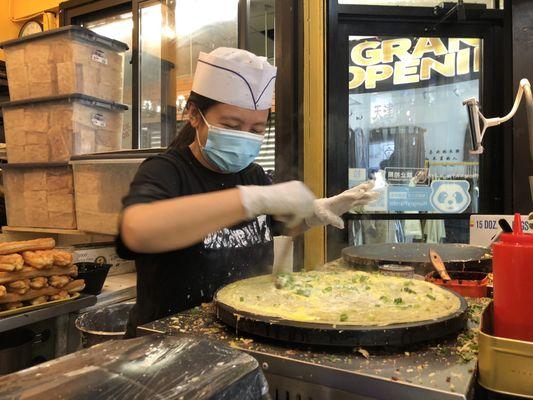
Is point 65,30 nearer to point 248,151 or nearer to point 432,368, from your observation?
point 248,151

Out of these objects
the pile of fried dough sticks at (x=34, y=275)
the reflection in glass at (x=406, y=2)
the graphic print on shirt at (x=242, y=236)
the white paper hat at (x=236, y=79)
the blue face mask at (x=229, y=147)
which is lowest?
the pile of fried dough sticks at (x=34, y=275)

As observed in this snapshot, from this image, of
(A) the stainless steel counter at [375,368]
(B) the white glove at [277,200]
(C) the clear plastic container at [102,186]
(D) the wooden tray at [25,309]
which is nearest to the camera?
(A) the stainless steel counter at [375,368]

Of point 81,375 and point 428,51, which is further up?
point 428,51

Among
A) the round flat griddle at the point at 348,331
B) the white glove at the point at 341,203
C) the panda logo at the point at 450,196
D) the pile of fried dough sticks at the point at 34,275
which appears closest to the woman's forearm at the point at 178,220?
the round flat griddle at the point at 348,331

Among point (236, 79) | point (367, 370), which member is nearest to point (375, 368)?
point (367, 370)

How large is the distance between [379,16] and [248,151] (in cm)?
219

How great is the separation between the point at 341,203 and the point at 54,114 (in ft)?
8.02

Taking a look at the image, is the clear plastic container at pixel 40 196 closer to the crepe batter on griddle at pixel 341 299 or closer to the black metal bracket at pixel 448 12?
the crepe batter on griddle at pixel 341 299

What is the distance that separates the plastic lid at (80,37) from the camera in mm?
3059

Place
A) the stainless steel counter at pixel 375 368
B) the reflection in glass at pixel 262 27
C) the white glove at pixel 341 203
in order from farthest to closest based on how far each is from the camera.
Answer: the reflection in glass at pixel 262 27 < the white glove at pixel 341 203 < the stainless steel counter at pixel 375 368

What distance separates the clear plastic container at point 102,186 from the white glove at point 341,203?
1.50 meters

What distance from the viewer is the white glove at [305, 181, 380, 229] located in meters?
1.69

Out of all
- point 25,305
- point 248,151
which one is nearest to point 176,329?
point 248,151

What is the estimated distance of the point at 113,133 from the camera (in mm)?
3482
